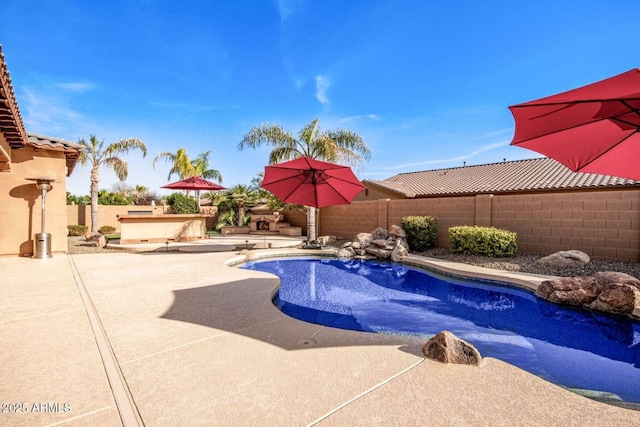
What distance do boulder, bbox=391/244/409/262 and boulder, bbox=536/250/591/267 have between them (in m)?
3.95

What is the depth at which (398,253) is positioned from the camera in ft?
34.7

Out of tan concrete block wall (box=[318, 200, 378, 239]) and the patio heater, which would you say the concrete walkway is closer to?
the patio heater

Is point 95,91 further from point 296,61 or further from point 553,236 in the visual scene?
Answer: point 553,236

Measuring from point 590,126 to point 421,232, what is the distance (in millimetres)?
7863

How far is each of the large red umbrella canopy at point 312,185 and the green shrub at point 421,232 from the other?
2.40 meters

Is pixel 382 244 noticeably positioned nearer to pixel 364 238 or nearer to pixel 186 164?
pixel 364 238

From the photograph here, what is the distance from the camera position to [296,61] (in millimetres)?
13930

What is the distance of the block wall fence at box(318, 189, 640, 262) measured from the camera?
785 centimetres

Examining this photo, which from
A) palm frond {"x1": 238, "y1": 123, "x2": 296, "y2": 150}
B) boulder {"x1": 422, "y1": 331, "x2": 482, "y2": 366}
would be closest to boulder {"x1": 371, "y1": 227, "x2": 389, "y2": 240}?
palm frond {"x1": 238, "y1": 123, "x2": 296, "y2": 150}

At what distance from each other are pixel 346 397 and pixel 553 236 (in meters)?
9.64

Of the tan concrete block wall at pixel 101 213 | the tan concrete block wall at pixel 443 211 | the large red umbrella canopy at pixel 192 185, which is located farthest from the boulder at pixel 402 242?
the tan concrete block wall at pixel 101 213

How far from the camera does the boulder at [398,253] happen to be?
412 inches

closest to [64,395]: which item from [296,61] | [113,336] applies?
[113,336]

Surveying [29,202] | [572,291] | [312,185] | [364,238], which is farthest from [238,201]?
[572,291]
